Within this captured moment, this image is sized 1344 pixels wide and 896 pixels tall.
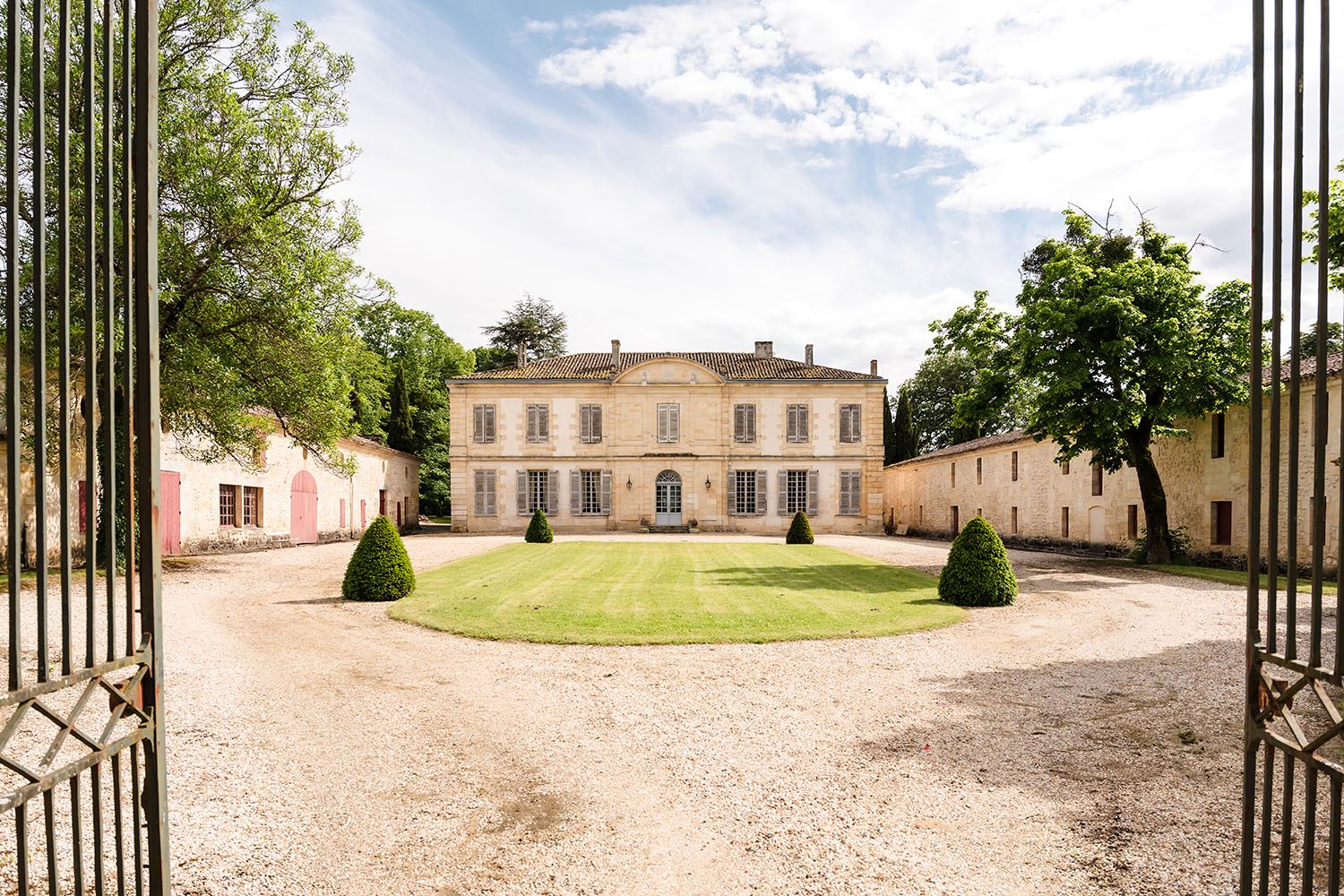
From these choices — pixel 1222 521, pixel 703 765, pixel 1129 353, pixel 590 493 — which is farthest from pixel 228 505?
pixel 1222 521

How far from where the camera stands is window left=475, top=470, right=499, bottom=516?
113ft

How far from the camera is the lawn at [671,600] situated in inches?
373

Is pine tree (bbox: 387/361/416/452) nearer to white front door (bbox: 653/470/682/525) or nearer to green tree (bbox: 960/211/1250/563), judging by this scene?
white front door (bbox: 653/470/682/525)

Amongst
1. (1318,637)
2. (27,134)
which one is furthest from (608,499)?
(1318,637)

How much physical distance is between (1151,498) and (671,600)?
12.5 metres

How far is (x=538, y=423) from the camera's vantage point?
34.7 m

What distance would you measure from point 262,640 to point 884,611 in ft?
24.0

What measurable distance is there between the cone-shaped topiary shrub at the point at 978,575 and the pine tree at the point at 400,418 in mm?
30262

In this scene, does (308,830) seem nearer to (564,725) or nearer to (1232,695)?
(564,725)

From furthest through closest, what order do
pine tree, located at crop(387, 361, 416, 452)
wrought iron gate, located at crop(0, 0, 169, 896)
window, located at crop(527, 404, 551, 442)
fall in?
pine tree, located at crop(387, 361, 416, 452) → window, located at crop(527, 404, 551, 442) → wrought iron gate, located at crop(0, 0, 169, 896)

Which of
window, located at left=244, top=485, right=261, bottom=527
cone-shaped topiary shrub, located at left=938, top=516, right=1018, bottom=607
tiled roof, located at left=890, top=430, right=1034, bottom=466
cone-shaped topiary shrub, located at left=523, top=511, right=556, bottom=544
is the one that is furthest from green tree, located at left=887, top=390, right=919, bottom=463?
cone-shaped topiary shrub, located at left=938, top=516, right=1018, bottom=607

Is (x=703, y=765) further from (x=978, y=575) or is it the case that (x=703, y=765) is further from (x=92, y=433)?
(x=978, y=575)

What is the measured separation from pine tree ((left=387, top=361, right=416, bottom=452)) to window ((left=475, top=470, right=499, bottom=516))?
18.3 feet

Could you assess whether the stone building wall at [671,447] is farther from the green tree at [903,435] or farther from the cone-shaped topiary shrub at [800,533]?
the green tree at [903,435]
